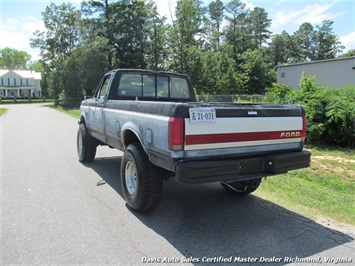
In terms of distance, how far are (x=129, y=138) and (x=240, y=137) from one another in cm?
179

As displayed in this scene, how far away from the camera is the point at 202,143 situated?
3654 millimetres

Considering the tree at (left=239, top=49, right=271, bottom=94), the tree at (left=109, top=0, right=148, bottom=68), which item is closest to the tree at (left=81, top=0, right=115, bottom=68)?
the tree at (left=109, top=0, right=148, bottom=68)

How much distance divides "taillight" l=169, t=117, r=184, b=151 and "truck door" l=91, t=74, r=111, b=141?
113 inches

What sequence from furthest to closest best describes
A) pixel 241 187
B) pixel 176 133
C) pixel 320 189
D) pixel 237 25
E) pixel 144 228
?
pixel 237 25 < pixel 320 189 < pixel 241 187 < pixel 144 228 < pixel 176 133

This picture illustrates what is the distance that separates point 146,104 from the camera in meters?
4.20

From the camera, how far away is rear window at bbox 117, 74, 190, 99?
616 centimetres

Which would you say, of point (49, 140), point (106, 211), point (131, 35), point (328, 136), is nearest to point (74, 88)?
point (131, 35)

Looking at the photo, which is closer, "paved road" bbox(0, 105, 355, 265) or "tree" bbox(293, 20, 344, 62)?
"paved road" bbox(0, 105, 355, 265)

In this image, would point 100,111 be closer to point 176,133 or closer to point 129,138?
point 129,138

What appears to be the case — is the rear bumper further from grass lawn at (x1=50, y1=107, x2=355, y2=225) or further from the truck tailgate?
grass lawn at (x1=50, y1=107, x2=355, y2=225)

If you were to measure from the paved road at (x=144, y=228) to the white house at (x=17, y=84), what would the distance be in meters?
80.4

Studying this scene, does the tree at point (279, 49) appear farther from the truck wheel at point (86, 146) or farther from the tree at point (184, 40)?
the truck wheel at point (86, 146)

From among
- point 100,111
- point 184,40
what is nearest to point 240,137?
point 100,111

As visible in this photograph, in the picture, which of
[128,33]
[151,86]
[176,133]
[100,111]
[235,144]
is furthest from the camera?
[128,33]
